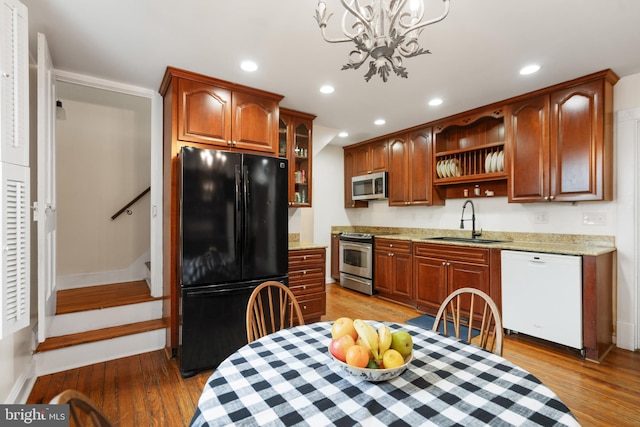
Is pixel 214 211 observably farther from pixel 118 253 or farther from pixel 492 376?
pixel 118 253

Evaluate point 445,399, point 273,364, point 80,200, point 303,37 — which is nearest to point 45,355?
point 80,200

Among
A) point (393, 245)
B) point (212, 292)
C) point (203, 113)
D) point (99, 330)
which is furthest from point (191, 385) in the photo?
point (393, 245)

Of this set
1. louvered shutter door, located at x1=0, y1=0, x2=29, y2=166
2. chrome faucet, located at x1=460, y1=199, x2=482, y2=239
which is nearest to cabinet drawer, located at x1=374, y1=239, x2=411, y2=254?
chrome faucet, located at x1=460, y1=199, x2=482, y2=239

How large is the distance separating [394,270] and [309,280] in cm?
141

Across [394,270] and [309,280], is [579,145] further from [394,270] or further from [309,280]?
[309,280]

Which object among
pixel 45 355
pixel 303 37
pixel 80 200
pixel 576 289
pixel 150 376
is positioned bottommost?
pixel 150 376

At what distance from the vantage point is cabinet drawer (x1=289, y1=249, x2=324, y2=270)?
329 cm

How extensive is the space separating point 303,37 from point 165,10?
34.0 inches

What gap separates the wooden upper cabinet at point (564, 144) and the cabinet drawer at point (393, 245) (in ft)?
4.35

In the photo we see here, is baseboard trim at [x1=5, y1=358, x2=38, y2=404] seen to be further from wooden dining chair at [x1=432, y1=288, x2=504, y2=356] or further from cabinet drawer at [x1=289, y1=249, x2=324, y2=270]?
wooden dining chair at [x1=432, y1=288, x2=504, y2=356]

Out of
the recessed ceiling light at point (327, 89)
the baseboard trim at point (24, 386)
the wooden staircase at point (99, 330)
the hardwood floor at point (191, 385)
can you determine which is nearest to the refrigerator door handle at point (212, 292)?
the hardwood floor at point (191, 385)

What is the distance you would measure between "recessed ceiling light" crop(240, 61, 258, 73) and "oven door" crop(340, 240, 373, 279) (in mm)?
2913

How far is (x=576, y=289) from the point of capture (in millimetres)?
2537

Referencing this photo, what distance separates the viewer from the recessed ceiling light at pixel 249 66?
8.06 feet
